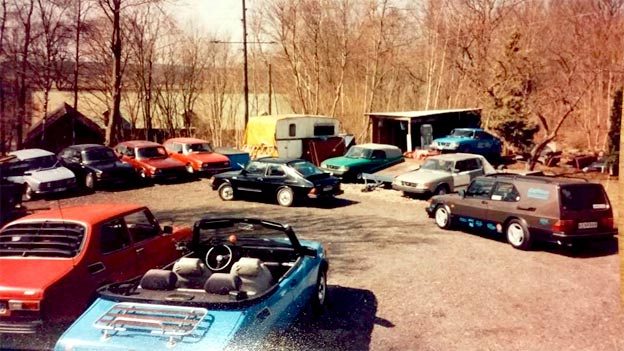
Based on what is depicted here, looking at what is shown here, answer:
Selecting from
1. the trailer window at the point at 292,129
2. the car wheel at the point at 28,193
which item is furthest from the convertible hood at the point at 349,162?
the car wheel at the point at 28,193

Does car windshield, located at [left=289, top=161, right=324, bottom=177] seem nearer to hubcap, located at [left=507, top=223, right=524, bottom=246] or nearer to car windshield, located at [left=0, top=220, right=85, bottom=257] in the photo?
hubcap, located at [left=507, top=223, right=524, bottom=246]

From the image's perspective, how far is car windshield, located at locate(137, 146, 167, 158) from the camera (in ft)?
64.5

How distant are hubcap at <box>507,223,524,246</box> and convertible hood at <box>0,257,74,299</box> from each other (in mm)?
8363

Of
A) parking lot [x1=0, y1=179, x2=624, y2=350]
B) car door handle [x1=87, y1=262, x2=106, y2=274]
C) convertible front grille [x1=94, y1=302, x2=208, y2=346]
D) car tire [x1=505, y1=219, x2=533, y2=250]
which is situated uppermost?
convertible front grille [x1=94, y1=302, x2=208, y2=346]

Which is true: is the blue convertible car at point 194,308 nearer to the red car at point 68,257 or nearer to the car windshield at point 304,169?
the red car at point 68,257

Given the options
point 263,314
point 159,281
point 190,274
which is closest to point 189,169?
point 190,274

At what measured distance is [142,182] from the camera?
1909 cm

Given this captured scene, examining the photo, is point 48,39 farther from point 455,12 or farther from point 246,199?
point 455,12

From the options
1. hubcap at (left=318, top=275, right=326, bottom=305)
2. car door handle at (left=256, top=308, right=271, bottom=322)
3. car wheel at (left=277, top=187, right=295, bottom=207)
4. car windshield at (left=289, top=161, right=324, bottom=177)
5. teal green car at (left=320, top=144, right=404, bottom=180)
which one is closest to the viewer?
car door handle at (left=256, top=308, right=271, bottom=322)

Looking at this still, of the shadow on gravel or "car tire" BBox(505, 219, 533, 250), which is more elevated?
"car tire" BBox(505, 219, 533, 250)

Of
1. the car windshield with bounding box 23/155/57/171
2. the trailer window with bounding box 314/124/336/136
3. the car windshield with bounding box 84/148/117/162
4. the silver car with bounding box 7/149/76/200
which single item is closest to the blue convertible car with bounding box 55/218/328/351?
the silver car with bounding box 7/149/76/200

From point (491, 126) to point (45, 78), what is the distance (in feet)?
69.9

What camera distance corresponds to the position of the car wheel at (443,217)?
12.2 meters

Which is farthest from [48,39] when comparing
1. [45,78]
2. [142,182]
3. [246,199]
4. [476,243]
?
[476,243]
